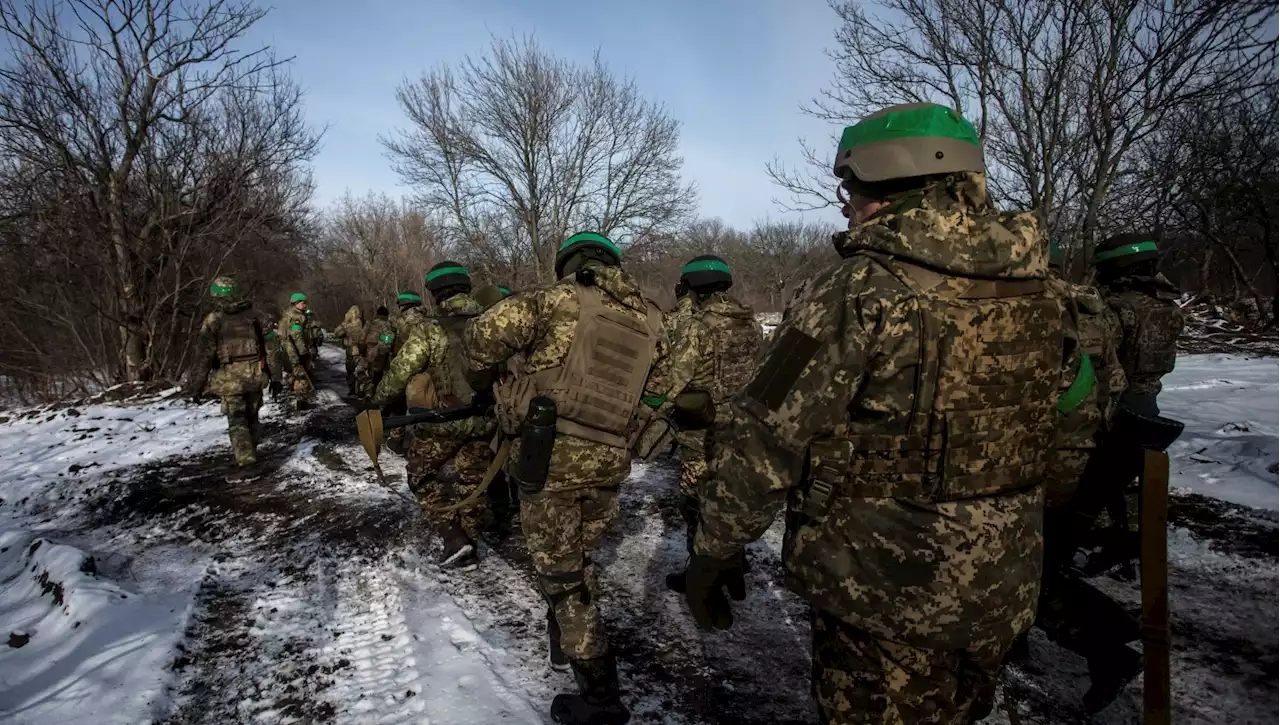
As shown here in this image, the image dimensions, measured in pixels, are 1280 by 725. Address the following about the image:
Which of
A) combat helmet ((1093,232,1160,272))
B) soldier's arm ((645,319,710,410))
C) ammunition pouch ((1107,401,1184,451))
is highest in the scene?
combat helmet ((1093,232,1160,272))

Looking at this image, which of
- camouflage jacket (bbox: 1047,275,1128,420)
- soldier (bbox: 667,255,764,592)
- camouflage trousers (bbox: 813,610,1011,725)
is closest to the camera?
camouflage trousers (bbox: 813,610,1011,725)

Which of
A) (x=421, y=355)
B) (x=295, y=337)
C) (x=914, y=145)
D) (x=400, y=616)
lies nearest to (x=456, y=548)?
(x=400, y=616)

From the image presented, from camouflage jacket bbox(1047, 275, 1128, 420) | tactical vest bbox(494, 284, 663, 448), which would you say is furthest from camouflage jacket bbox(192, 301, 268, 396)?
camouflage jacket bbox(1047, 275, 1128, 420)

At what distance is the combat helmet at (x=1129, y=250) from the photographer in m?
4.68

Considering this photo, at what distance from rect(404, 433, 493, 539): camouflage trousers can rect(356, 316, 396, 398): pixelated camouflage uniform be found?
114 centimetres

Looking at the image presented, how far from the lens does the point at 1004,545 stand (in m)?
1.71

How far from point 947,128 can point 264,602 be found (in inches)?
180

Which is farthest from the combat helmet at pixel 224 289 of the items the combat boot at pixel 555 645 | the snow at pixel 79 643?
the combat boot at pixel 555 645

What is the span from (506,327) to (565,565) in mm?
1156

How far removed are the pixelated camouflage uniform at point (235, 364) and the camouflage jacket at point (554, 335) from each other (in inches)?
221

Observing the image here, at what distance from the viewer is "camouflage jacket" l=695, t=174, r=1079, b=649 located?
1.58 metres

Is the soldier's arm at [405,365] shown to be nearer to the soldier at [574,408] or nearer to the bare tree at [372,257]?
the soldier at [574,408]

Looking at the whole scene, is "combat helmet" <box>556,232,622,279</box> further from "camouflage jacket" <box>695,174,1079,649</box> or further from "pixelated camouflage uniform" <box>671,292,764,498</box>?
"camouflage jacket" <box>695,174,1079,649</box>

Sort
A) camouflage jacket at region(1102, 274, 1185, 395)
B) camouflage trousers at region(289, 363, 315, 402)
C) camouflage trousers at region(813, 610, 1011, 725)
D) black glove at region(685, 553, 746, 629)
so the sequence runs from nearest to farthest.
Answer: camouflage trousers at region(813, 610, 1011, 725) → black glove at region(685, 553, 746, 629) → camouflage jacket at region(1102, 274, 1185, 395) → camouflage trousers at region(289, 363, 315, 402)
